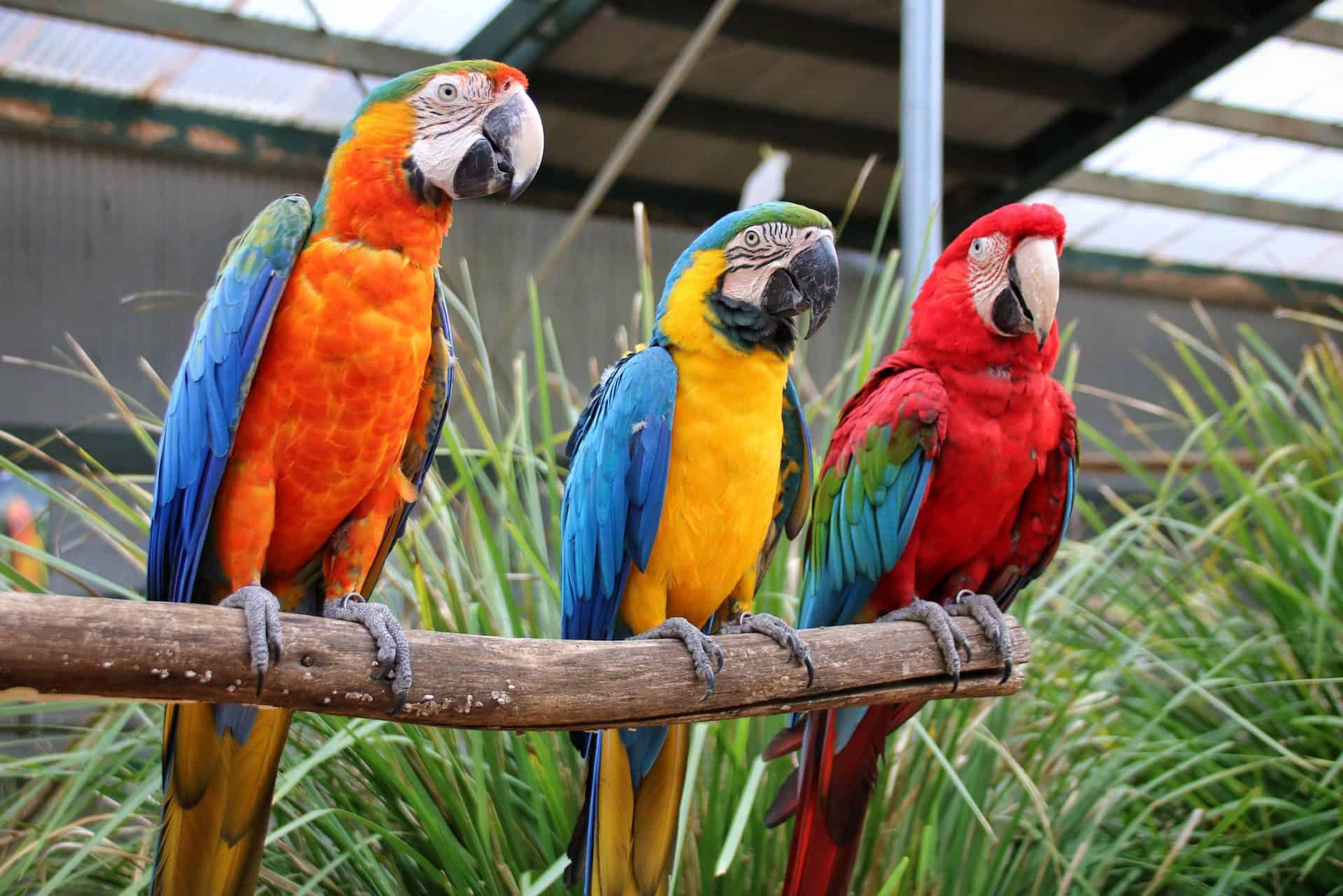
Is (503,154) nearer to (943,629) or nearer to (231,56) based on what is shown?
(943,629)

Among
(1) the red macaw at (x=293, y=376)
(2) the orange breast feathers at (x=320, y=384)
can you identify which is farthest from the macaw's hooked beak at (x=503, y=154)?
(2) the orange breast feathers at (x=320, y=384)

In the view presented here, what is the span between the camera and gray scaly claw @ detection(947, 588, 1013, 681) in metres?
1.74

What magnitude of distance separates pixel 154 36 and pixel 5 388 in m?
1.40

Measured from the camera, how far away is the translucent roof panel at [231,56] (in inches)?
169

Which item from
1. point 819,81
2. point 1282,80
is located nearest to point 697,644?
point 819,81

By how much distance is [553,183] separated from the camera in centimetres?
552

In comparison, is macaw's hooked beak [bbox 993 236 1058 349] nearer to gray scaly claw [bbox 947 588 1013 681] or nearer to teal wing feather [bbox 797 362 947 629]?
teal wing feather [bbox 797 362 947 629]

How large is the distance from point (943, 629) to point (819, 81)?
3.82 m

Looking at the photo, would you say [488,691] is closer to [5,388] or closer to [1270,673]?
[1270,673]

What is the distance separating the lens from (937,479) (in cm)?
185

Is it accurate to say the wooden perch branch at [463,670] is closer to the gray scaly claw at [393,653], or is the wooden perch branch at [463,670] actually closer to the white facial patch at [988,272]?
the gray scaly claw at [393,653]

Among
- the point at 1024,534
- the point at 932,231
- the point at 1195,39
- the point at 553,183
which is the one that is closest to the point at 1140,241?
the point at 1195,39

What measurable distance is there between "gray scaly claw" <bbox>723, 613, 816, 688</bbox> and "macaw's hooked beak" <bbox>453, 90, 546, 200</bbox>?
26.0 inches

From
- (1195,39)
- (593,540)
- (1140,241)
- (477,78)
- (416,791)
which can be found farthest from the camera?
(1140,241)
